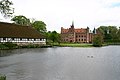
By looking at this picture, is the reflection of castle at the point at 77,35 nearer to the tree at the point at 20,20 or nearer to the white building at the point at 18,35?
the tree at the point at 20,20

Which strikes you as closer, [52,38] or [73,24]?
[52,38]

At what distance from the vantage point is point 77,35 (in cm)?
10662

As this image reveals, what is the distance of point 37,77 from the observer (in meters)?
15.5

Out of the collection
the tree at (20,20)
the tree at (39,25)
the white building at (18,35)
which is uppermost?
the tree at (20,20)

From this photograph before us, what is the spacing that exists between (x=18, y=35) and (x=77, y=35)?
175 ft

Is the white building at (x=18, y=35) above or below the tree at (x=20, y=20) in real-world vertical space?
below

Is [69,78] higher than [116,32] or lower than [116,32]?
lower

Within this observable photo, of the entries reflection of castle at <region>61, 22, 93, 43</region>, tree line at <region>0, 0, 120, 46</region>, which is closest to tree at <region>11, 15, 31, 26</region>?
tree line at <region>0, 0, 120, 46</region>

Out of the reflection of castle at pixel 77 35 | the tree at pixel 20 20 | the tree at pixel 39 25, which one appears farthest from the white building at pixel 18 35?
the reflection of castle at pixel 77 35

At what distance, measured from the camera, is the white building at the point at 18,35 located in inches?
2082

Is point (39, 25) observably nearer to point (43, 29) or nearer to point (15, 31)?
point (43, 29)

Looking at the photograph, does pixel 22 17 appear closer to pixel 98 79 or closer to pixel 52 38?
→ pixel 52 38

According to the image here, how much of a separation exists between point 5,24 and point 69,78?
44075mm

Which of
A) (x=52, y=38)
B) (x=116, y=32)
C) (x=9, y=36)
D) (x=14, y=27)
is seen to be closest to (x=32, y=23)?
(x=52, y=38)
